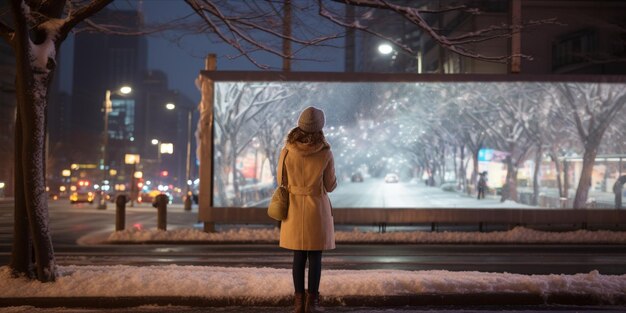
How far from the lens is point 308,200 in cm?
592

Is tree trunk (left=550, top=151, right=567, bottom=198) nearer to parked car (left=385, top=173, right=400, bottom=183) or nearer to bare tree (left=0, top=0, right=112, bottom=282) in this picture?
parked car (left=385, top=173, right=400, bottom=183)

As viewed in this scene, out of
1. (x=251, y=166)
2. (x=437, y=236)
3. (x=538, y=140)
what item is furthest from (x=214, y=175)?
(x=538, y=140)

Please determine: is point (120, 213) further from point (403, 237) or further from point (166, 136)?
point (166, 136)

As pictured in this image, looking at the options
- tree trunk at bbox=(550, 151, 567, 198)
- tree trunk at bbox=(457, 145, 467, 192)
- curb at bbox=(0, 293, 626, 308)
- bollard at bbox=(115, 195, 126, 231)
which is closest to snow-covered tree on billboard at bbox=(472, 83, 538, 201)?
tree trunk at bbox=(550, 151, 567, 198)

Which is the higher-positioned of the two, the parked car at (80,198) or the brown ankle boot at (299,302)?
the parked car at (80,198)

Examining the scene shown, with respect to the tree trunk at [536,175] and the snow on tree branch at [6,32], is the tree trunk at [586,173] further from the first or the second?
the snow on tree branch at [6,32]

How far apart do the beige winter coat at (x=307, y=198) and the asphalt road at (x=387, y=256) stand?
516cm

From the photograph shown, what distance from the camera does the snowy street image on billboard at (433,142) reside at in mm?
18688

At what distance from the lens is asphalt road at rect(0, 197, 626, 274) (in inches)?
444

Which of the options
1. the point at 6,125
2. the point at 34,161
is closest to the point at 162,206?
the point at 34,161

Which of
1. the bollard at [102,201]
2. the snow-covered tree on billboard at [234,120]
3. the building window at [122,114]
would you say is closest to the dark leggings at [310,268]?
the snow-covered tree on billboard at [234,120]

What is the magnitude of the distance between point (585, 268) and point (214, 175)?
10.7 m

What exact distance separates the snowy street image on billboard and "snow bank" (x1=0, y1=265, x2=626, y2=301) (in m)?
11.0

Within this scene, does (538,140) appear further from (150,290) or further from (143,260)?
(150,290)
